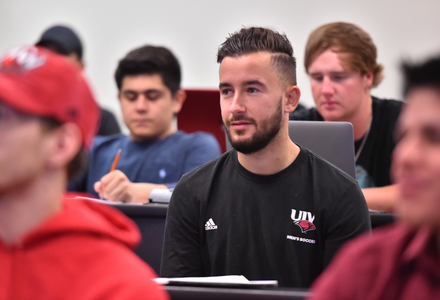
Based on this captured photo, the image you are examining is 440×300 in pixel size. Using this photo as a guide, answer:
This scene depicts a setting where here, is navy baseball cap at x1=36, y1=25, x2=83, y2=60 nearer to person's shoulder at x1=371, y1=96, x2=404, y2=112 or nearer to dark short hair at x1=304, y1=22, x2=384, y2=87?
dark short hair at x1=304, y1=22, x2=384, y2=87

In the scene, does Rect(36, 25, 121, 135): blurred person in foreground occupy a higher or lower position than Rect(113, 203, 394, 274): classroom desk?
higher

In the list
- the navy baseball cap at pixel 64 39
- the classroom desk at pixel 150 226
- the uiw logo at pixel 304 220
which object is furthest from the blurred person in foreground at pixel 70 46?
the uiw logo at pixel 304 220

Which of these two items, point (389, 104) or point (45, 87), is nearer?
point (45, 87)

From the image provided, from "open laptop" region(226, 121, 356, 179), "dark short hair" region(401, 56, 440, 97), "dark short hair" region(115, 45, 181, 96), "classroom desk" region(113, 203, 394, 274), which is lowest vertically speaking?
"classroom desk" region(113, 203, 394, 274)

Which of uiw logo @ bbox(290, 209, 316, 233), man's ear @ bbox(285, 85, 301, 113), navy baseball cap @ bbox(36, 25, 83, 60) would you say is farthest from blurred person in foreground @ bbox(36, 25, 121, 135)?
uiw logo @ bbox(290, 209, 316, 233)

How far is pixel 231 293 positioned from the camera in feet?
3.50

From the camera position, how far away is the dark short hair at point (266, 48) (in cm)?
183

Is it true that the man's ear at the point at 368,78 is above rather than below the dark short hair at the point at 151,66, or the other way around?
below

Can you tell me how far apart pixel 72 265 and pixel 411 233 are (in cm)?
49

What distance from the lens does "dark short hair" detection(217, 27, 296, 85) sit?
1.83m

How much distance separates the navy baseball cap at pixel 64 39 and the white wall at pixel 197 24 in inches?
13.2

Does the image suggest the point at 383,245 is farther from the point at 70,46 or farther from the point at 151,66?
the point at 70,46

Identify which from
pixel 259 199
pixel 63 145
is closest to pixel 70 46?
pixel 259 199

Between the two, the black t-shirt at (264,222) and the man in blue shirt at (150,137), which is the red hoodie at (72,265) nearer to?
the black t-shirt at (264,222)
